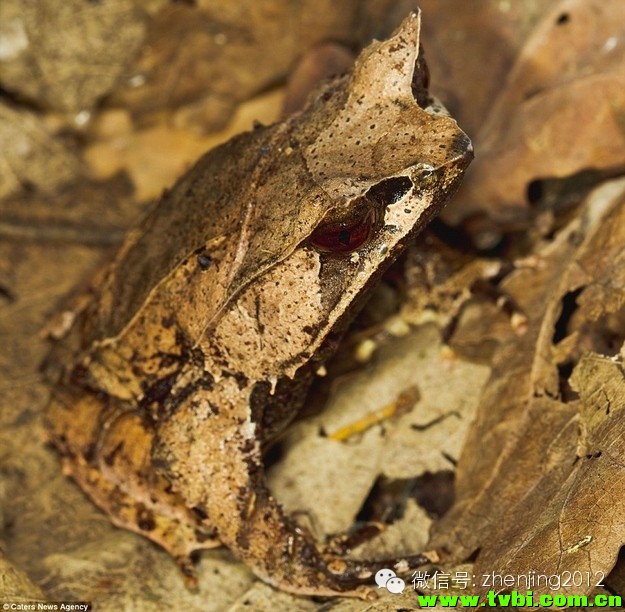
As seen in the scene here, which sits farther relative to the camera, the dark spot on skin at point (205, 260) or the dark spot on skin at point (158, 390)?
the dark spot on skin at point (158, 390)

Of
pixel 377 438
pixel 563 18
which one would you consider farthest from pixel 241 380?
pixel 563 18

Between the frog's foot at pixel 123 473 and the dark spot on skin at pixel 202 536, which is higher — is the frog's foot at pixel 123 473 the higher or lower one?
the higher one

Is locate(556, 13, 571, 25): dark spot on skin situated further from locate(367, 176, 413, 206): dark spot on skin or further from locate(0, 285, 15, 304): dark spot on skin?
locate(0, 285, 15, 304): dark spot on skin

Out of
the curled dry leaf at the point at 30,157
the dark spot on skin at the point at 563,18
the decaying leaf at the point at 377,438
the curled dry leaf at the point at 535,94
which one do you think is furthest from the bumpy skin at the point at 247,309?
the curled dry leaf at the point at 30,157

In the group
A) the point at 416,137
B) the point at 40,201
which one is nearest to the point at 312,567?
the point at 416,137

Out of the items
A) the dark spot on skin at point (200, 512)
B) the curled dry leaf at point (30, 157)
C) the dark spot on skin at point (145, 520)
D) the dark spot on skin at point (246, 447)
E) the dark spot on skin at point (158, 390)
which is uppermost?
the curled dry leaf at point (30, 157)

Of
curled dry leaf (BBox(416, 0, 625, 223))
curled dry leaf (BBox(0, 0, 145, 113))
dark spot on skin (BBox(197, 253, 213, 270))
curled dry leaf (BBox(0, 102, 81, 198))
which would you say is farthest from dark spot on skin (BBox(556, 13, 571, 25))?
curled dry leaf (BBox(0, 102, 81, 198))

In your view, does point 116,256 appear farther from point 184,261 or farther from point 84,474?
point 84,474

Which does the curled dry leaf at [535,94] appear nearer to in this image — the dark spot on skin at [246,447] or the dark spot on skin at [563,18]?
the dark spot on skin at [563,18]

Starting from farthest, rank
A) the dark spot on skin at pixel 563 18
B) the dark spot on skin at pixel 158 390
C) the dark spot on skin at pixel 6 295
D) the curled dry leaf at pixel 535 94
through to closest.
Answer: the dark spot on skin at pixel 6 295 < the dark spot on skin at pixel 563 18 < the curled dry leaf at pixel 535 94 < the dark spot on skin at pixel 158 390
